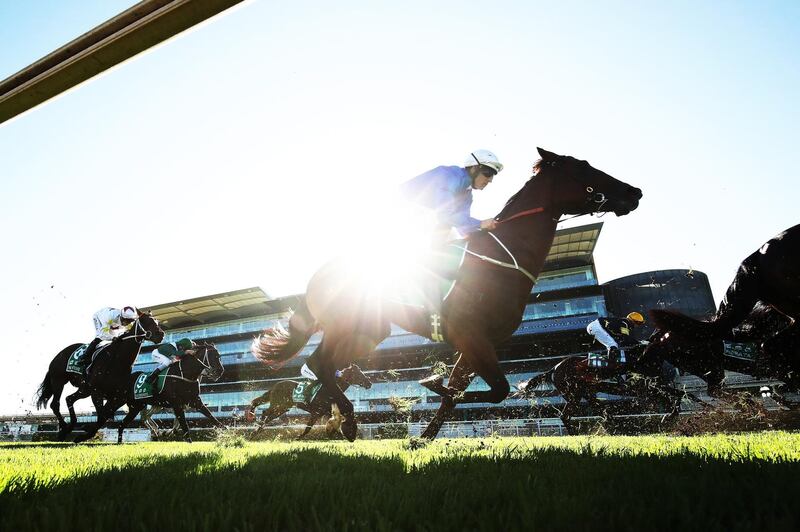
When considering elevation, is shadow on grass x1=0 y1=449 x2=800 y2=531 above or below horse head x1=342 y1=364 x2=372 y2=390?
above

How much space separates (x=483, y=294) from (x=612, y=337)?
327 inches

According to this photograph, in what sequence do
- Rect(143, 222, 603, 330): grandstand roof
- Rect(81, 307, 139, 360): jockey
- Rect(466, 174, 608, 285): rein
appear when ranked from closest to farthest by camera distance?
Rect(466, 174, 608, 285): rein < Rect(81, 307, 139, 360): jockey < Rect(143, 222, 603, 330): grandstand roof

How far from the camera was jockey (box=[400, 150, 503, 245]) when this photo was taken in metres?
4.84

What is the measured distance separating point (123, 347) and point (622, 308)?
143 ft

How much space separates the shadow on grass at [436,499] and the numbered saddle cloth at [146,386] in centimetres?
972

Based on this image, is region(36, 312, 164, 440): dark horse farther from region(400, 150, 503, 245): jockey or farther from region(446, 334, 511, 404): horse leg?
region(446, 334, 511, 404): horse leg

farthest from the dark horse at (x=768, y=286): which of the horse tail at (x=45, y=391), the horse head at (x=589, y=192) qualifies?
the horse tail at (x=45, y=391)

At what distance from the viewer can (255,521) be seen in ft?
5.08

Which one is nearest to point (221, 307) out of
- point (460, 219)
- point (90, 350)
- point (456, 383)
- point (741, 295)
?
point (90, 350)

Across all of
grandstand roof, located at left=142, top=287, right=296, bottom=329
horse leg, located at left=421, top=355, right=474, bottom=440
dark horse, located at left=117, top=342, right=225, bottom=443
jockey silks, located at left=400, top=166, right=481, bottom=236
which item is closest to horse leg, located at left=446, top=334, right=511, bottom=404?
horse leg, located at left=421, top=355, right=474, bottom=440

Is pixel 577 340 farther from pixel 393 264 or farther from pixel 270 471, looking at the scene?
pixel 270 471

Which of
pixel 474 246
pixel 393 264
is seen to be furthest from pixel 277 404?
pixel 474 246

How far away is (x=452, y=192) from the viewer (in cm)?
491

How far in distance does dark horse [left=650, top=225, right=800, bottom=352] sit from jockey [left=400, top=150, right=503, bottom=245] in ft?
11.0
